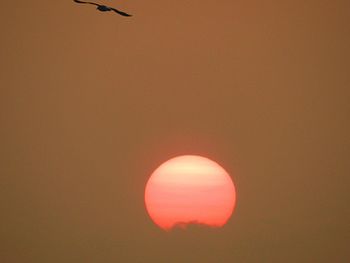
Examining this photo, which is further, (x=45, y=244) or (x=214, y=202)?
(x=214, y=202)

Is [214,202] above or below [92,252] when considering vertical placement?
above

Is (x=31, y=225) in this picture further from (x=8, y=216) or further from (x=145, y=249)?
(x=145, y=249)

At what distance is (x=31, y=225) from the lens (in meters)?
4.89

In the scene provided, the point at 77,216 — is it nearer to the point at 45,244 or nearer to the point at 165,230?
the point at 45,244

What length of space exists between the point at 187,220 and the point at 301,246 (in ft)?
4.50

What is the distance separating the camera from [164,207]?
17.4 feet

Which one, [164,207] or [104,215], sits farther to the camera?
[164,207]

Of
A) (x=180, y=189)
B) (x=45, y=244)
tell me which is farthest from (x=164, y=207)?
(x=45, y=244)

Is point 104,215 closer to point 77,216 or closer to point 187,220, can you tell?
point 77,216

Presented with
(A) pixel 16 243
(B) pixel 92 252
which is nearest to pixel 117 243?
(B) pixel 92 252

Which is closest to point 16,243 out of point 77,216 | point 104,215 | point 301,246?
point 77,216

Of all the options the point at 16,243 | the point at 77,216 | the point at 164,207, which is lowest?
the point at 16,243

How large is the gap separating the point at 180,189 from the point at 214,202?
0.48 meters

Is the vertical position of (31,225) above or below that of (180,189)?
below
